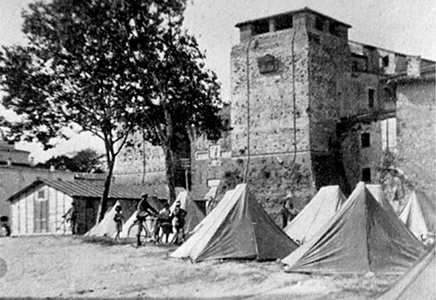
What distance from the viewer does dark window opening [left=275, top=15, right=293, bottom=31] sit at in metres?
36.5

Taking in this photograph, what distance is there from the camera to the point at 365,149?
35.1 meters

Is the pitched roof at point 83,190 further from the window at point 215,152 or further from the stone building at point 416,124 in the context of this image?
the stone building at point 416,124

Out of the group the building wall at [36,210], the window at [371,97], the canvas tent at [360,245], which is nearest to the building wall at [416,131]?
the window at [371,97]

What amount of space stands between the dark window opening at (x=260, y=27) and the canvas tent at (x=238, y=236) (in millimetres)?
24515

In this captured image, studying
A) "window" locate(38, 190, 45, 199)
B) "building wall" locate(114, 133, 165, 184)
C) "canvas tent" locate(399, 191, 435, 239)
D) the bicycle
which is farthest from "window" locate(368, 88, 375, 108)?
"window" locate(38, 190, 45, 199)

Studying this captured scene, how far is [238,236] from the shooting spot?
43.6 feet

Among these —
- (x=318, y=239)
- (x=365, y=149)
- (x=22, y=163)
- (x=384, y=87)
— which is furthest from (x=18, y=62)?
(x=22, y=163)

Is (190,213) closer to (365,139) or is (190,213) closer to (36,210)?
(36,210)

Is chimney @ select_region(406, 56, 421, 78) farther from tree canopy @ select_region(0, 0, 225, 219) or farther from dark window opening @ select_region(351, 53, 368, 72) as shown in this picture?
tree canopy @ select_region(0, 0, 225, 219)

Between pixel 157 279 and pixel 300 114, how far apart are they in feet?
80.7

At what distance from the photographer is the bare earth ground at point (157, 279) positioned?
936 centimetres

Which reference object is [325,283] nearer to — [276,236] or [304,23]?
[276,236]

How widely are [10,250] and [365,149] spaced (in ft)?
71.4

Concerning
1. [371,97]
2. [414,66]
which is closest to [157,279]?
[414,66]
